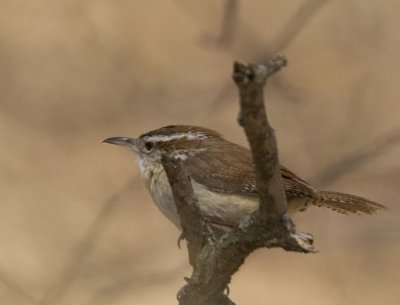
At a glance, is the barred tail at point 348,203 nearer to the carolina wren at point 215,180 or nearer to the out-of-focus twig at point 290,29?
the carolina wren at point 215,180

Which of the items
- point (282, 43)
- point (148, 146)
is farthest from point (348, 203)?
point (282, 43)

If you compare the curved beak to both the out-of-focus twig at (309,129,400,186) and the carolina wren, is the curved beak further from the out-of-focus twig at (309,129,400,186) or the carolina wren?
the out-of-focus twig at (309,129,400,186)

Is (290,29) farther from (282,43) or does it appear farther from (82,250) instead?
(82,250)

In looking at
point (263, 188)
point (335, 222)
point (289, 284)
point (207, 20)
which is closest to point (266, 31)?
point (207, 20)

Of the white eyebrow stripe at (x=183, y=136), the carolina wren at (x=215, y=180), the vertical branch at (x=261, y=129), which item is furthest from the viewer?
the white eyebrow stripe at (x=183, y=136)

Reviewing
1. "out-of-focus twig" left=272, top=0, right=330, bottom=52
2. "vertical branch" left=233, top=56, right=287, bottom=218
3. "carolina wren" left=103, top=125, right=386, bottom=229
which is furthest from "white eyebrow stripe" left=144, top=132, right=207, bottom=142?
"out-of-focus twig" left=272, top=0, right=330, bottom=52

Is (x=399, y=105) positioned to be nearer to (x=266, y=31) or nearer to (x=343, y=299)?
(x=266, y=31)

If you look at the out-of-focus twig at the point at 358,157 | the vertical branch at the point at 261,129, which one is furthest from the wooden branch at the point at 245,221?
the out-of-focus twig at the point at 358,157
